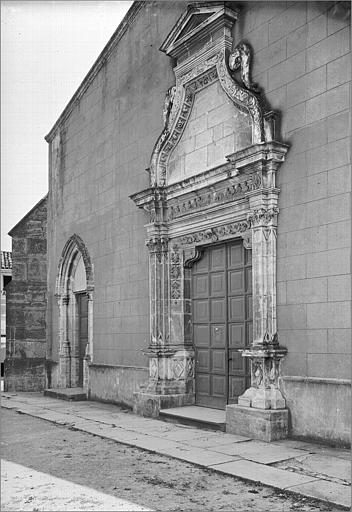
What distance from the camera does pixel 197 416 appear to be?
338 inches

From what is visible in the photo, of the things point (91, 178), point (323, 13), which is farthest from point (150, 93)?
point (323, 13)

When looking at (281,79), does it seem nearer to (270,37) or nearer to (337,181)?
(270,37)

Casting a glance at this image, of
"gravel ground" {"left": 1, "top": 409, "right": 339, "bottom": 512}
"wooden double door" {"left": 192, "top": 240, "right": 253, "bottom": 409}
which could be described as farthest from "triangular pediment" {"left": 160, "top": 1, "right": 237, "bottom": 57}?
"gravel ground" {"left": 1, "top": 409, "right": 339, "bottom": 512}

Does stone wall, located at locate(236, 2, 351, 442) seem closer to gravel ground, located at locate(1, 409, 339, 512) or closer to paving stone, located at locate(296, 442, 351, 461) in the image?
paving stone, located at locate(296, 442, 351, 461)

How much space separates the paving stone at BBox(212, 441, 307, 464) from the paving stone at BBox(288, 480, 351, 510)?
3.03ft

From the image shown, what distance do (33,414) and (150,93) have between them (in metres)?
6.11

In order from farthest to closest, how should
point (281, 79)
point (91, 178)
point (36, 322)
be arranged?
1. point (36, 322)
2. point (91, 178)
3. point (281, 79)

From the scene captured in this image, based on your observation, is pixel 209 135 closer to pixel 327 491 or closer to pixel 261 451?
pixel 261 451

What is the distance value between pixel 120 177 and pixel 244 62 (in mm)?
4122

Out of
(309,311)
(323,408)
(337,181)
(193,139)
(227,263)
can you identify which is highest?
(193,139)

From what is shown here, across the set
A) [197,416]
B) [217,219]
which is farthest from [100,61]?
[197,416]

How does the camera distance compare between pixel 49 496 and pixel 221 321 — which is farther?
pixel 221 321

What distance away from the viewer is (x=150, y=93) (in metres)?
11.1

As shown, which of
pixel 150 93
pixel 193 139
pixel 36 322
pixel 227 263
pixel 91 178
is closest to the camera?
pixel 227 263
